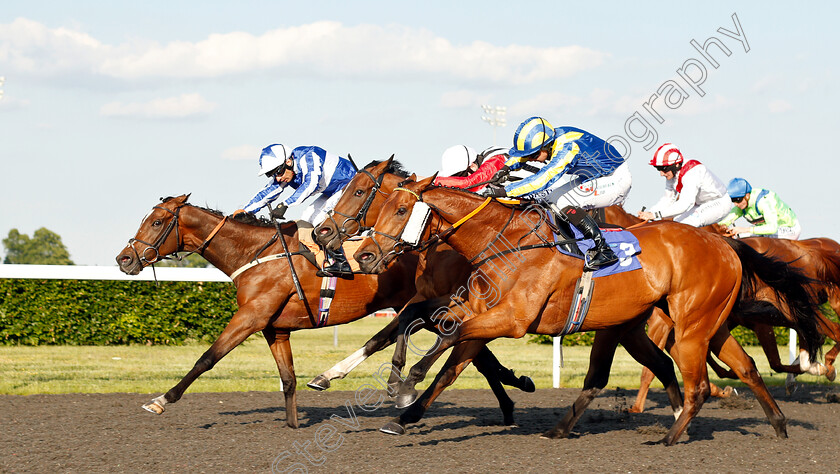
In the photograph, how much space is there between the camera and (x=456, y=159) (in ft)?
22.6

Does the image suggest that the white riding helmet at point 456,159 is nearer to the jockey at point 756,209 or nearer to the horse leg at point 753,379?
the horse leg at point 753,379

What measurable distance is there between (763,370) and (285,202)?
8102mm

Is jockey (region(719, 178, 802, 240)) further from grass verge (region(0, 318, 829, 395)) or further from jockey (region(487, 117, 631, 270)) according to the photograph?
jockey (region(487, 117, 631, 270))

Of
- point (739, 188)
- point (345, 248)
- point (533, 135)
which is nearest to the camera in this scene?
point (533, 135)

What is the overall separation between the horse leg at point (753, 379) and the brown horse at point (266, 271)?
91.7 inches

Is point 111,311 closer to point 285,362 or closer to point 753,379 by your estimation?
point 285,362

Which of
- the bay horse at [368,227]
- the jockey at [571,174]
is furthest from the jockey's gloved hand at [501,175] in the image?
the bay horse at [368,227]

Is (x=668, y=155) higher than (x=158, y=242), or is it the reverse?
(x=668, y=155)

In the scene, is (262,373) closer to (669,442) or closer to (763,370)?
(669,442)

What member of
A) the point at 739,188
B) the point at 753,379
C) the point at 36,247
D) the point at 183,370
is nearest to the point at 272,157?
the point at 753,379

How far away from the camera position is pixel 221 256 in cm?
656

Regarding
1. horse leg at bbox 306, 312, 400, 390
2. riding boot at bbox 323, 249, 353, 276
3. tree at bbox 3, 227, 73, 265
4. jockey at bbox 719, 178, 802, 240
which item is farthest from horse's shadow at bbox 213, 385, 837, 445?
tree at bbox 3, 227, 73, 265

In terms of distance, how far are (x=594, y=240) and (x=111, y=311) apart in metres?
7.95

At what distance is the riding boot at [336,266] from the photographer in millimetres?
6371
